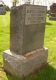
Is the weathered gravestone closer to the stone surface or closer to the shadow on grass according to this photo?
the stone surface

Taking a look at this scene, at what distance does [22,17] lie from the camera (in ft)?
15.1

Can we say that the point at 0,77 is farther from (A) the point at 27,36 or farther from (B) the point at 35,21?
(B) the point at 35,21

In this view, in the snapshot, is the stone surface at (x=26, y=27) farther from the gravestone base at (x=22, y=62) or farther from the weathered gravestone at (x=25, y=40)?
the gravestone base at (x=22, y=62)

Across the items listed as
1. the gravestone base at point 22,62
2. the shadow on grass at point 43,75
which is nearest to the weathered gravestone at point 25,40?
the gravestone base at point 22,62

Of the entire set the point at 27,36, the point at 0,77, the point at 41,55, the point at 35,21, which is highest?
the point at 35,21

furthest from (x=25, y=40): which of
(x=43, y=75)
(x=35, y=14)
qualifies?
(x=43, y=75)

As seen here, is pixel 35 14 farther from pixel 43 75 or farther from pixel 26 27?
pixel 43 75

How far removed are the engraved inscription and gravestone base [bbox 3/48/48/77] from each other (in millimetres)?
765

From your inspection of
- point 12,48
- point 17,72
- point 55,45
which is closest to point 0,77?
point 17,72

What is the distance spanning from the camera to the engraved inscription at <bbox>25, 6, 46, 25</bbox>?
4733 mm

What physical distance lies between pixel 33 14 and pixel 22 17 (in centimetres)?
44

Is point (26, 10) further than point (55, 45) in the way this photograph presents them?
No

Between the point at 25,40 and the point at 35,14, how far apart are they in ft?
2.32

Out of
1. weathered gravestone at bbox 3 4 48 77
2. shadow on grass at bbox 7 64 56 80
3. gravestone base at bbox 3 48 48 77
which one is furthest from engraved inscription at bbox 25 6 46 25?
shadow on grass at bbox 7 64 56 80
